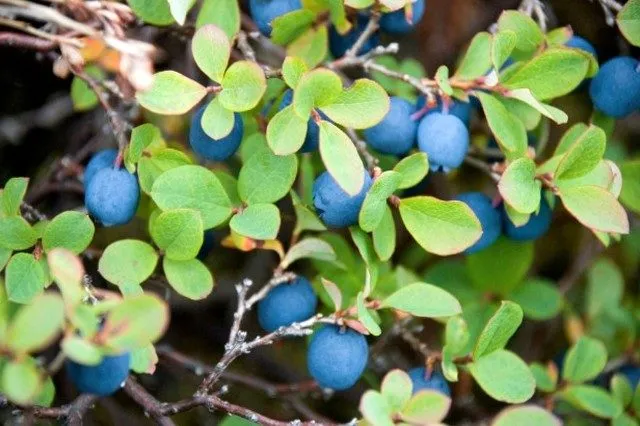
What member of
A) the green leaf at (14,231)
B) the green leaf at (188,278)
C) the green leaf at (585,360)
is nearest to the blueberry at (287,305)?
the green leaf at (188,278)

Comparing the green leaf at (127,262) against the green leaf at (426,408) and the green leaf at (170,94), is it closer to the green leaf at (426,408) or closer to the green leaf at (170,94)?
the green leaf at (170,94)

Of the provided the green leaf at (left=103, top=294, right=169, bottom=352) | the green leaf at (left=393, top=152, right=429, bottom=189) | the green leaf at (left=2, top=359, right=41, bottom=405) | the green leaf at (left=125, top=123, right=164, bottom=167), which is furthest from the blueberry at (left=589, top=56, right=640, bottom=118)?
the green leaf at (left=2, top=359, right=41, bottom=405)

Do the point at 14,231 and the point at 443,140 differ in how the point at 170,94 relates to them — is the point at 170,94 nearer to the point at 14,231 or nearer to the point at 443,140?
the point at 14,231

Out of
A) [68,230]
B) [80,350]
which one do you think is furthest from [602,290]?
[80,350]

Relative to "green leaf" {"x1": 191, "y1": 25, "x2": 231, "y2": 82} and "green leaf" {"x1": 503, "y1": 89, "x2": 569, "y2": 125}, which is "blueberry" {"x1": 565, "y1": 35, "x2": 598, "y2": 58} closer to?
"green leaf" {"x1": 503, "y1": 89, "x2": 569, "y2": 125}

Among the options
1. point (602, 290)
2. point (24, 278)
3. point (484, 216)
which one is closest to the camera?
point (24, 278)

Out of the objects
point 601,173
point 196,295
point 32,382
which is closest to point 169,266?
point 196,295
